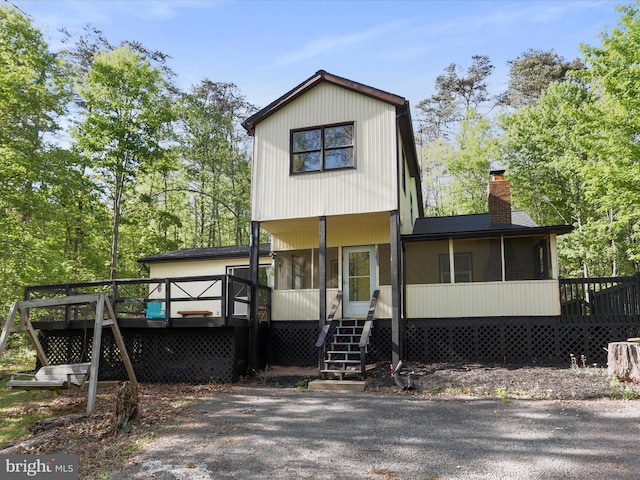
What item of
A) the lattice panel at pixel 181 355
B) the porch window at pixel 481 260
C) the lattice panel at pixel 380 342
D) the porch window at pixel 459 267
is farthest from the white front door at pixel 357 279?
the lattice panel at pixel 181 355

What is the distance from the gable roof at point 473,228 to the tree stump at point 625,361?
3.22 m

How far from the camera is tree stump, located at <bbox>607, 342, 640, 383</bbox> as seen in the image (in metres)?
8.49

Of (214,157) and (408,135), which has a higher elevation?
(214,157)


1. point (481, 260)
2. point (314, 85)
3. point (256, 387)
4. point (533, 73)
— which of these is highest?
point (533, 73)

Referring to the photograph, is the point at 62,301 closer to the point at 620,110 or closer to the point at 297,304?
the point at 297,304

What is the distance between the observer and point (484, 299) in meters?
11.8

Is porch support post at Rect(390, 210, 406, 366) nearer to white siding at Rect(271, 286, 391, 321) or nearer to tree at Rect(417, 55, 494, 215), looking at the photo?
white siding at Rect(271, 286, 391, 321)

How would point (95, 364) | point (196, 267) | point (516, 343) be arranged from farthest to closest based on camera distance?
1. point (196, 267)
2. point (516, 343)
3. point (95, 364)

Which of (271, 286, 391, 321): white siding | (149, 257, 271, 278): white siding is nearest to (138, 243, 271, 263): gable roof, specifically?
(149, 257, 271, 278): white siding

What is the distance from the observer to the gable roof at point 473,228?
450 inches

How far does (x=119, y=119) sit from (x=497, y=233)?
584 inches

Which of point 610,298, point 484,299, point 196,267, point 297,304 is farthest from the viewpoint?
point 196,267

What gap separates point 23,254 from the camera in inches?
560

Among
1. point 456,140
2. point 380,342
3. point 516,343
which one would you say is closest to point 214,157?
point 456,140
